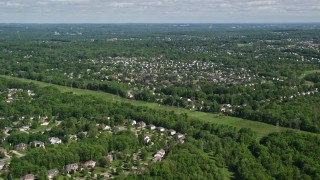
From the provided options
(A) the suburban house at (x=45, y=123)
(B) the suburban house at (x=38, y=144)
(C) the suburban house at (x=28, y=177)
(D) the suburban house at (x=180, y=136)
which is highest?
(C) the suburban house at (x=28, y=177)

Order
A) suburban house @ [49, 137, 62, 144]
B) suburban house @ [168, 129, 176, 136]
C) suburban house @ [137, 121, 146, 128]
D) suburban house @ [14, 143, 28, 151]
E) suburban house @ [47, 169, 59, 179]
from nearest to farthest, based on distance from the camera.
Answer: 1. suburban house @ [47, 169, 59, 179]
2. suburban house @ [14, 143, 28, 151]
3. suburban house @ [49, 137, 62, 144]
4. suburban house @ [168, 129, 176, 136]
5. suburban house @ [137, 121, 146, 128]

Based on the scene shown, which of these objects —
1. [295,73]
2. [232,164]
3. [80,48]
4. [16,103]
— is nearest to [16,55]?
[80,48]

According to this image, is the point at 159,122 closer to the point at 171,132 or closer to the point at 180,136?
the point at 171,132

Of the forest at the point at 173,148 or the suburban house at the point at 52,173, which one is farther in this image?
the suburban house at the point at 52,173

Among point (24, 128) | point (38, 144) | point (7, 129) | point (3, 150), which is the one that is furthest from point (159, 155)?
point (7, 129)

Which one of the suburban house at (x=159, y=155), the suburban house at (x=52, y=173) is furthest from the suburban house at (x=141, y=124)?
the suburban house at (x=52, y=173)

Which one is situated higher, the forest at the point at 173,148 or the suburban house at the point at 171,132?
the forest at the point at 173,148

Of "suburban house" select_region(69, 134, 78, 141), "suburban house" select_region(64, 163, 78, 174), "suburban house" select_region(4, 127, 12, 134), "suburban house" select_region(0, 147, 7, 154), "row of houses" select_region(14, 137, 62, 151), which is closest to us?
"suburban house" select_region(64, 163, 78, 174)

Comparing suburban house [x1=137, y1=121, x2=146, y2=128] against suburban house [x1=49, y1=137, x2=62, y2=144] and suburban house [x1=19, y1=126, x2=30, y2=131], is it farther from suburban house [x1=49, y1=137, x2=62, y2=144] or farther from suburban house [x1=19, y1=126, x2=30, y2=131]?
suburban house [x1=19, y1=126, x2=30, y2=131]

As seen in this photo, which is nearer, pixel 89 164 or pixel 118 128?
pixel 89 164

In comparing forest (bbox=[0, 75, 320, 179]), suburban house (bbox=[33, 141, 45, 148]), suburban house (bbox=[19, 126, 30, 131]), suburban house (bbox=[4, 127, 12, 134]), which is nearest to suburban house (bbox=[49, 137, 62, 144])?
forest (bbox=[0, 75, 320, 179])

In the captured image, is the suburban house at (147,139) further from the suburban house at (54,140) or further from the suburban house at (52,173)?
the suburban house at (52,173)
